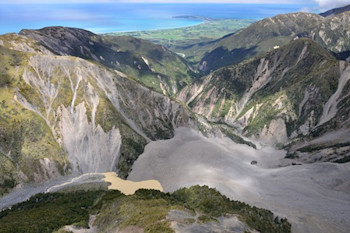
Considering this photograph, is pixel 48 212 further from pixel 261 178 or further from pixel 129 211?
pixel 261 178

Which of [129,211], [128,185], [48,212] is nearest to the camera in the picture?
[129,211]

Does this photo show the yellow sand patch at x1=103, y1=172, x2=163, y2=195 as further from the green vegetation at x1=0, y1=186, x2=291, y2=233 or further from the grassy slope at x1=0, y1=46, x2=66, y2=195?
the grassy slope at x1=0, y1=46, x2=66, y2=195

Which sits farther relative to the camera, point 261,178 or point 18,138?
point 18,138

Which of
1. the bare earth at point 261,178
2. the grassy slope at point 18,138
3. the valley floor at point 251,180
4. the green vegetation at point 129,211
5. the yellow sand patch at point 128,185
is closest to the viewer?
the green vegetation at point 129,211

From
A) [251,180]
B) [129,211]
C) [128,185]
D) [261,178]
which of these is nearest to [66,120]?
[128,185]

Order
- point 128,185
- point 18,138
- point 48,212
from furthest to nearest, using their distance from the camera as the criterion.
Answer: point 18,138 < point 128,185 < point 48,212

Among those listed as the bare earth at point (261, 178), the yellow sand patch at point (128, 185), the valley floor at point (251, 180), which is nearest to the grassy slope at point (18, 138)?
the valley floor at point (251, 180)

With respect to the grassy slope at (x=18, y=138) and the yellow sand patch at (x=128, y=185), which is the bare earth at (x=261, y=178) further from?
the grassy slope at (x=18, y=138)

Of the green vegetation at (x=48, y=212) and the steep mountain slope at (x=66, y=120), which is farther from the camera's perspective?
the steep mountain slope at (x=66, y=120)
